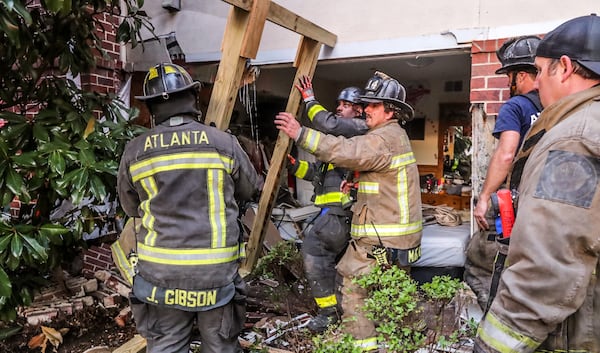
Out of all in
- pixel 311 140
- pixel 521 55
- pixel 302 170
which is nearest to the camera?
pixel 521 55

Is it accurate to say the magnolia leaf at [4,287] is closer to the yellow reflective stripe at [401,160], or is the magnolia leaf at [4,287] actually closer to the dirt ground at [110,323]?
the dirt ground at [110,323]

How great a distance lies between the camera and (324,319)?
335 centimetres

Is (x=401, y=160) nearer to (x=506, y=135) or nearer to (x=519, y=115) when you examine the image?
(x=506, y=135)

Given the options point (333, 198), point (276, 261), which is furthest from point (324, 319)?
point (333, 198)

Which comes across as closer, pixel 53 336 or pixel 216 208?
pixel 216 208

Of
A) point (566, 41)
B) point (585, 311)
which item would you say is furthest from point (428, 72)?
point (585, 311)

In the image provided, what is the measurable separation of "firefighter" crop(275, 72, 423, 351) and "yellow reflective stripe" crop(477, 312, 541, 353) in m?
1.59

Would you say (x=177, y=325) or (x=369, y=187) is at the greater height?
(x=369, y=187)

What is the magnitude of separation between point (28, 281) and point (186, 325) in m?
1.22

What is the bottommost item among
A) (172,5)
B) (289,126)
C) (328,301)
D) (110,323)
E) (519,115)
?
(110,323)

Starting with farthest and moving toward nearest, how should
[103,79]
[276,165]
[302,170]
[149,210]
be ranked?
[103,79], [302,170], [276,165], [149,210]

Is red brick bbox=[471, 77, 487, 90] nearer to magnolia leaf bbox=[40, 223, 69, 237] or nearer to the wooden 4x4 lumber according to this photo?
the wooden 4x4 lumber

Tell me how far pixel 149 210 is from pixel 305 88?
5.90ft

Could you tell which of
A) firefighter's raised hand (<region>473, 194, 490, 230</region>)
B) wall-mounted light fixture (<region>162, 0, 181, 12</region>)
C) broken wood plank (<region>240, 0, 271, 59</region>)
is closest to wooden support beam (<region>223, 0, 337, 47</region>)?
broken wood plank (<region>240, 0, 271, 59</region>)
